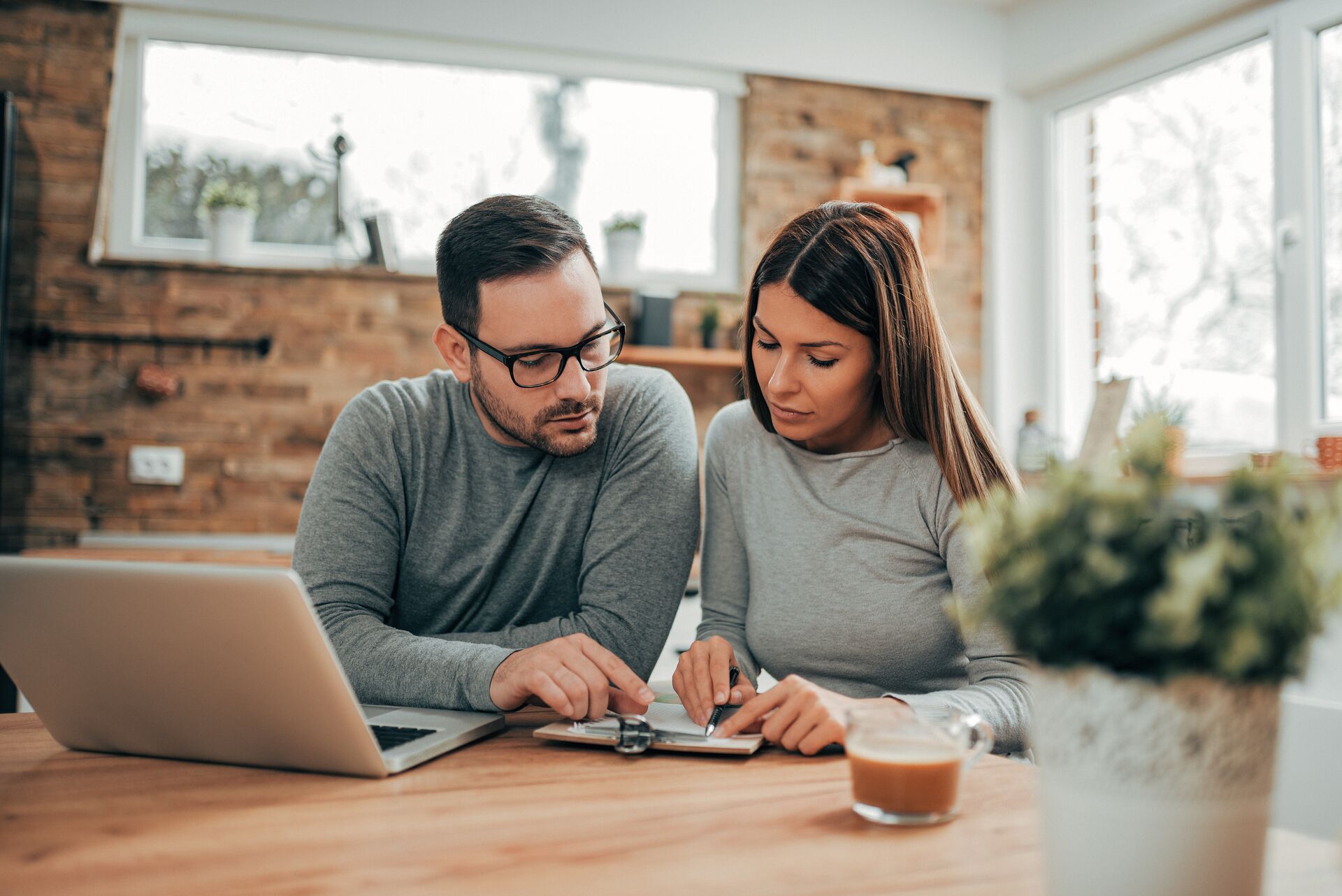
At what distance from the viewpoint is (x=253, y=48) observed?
3182 mm

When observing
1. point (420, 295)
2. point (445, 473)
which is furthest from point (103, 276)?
point (445, 473)

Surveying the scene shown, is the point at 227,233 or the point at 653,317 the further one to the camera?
the point at 653,317

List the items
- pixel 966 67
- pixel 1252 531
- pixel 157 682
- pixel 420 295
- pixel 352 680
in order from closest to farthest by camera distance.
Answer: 1. pixel 1252 531
2. pixel 157 682
3. pixel 352 680
4. pixel 420 295
5. pixel 966 67

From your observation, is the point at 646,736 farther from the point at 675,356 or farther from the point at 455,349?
the point at 675,356

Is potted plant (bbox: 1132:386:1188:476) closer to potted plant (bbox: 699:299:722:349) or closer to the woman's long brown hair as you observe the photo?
potted plant (bbox: 699:299:722:349)

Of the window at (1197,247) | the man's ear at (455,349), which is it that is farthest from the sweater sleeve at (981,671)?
the window at (1197,247)

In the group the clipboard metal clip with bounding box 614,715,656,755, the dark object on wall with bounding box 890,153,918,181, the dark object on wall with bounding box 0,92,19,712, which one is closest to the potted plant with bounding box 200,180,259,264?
the dark object on wall with bounding box 0,92,19,712

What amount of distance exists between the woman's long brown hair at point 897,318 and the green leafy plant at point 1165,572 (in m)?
0.84

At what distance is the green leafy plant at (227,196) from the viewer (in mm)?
3082

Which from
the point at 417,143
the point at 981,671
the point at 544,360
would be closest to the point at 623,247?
the point at 417,143

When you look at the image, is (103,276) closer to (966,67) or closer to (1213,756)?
(966,67)

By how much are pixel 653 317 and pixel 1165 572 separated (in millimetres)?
2905

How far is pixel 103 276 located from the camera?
3.01 meters

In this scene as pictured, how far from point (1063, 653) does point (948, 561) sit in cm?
84
